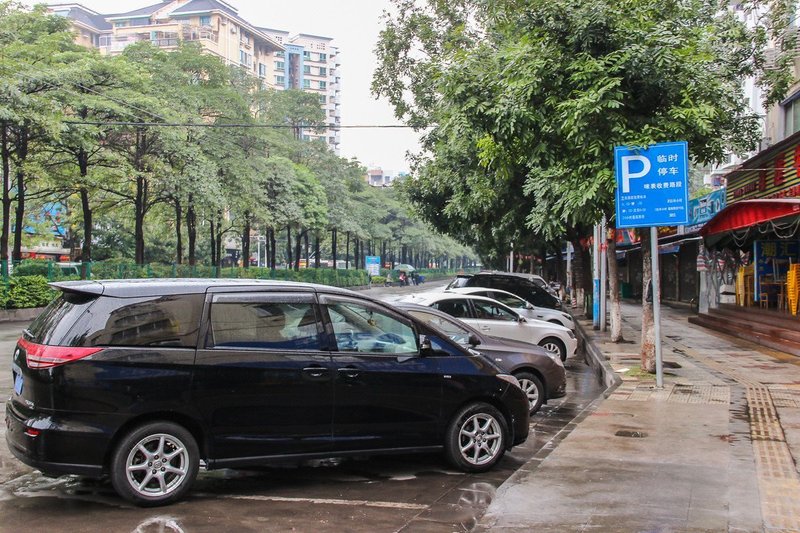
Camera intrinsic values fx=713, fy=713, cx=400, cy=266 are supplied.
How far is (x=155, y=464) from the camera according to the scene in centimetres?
524

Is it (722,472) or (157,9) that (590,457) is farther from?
(157,9)

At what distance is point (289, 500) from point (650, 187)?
25.1 ft

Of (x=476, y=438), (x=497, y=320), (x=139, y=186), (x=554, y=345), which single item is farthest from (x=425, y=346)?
(x=139, y=186)

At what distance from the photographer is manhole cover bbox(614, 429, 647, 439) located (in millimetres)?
7562

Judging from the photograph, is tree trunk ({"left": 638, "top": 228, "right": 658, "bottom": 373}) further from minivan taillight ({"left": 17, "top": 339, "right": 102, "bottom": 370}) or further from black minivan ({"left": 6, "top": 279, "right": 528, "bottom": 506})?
minivan taillight ({"left": 17, "top": 339, "right": 102, "bottom": 370})

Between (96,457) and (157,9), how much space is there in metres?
103

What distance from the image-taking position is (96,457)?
5043mm

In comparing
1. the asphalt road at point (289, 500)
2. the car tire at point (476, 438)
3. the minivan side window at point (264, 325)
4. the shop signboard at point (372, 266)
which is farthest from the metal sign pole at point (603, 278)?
the shop signboard at point (372, 266)

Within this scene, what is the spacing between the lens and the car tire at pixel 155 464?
512cm

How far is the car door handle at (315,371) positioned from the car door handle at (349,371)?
14cm

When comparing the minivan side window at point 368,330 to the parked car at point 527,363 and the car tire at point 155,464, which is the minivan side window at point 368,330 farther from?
the parked car at point 527,363

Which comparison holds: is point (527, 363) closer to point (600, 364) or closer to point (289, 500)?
point (289, 500)

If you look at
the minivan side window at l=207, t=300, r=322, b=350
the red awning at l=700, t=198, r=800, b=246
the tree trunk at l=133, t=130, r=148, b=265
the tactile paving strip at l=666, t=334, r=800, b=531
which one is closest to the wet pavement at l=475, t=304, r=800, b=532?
the tactile paving strip at l=666, t=334, r=800, b=531

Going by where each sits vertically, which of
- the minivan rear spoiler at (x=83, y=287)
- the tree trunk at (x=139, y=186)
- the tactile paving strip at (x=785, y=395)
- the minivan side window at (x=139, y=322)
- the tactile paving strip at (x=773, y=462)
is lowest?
the tactile paving strip at (x=773, y=462)
